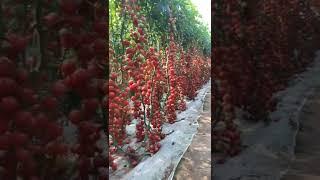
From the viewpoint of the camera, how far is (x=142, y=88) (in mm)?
1410

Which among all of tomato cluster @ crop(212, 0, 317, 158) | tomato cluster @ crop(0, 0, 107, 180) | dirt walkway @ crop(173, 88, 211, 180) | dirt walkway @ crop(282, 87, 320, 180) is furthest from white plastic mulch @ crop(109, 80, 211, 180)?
dirt walkway @ crop(282, 87, 320, 180)

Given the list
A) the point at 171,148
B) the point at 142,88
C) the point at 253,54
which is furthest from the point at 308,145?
the point at 142,88

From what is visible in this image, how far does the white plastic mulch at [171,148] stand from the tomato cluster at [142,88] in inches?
0.9

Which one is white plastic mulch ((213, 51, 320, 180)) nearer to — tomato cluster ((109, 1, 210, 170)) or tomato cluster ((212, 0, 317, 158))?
tomato cluster ((212, 0, 317, 158))

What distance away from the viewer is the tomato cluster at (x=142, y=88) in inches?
50.9

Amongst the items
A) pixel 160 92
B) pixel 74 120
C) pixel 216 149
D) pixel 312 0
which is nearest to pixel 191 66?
pixel 160 92

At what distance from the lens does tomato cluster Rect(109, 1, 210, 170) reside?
1.29 meters

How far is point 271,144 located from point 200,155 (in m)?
0.37

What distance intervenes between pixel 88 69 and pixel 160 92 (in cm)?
52

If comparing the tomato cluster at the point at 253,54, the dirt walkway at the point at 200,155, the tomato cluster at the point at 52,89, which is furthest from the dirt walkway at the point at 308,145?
the tomato cluster at the point at 52,89

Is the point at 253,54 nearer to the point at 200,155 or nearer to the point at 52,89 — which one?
the point at 200,155

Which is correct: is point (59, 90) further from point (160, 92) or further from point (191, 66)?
point (191, 66)

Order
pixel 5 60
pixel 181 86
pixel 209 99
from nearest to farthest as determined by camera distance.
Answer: pixel 5 60, pixel 181 86, pixel 209 99

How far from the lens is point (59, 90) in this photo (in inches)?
38.5
